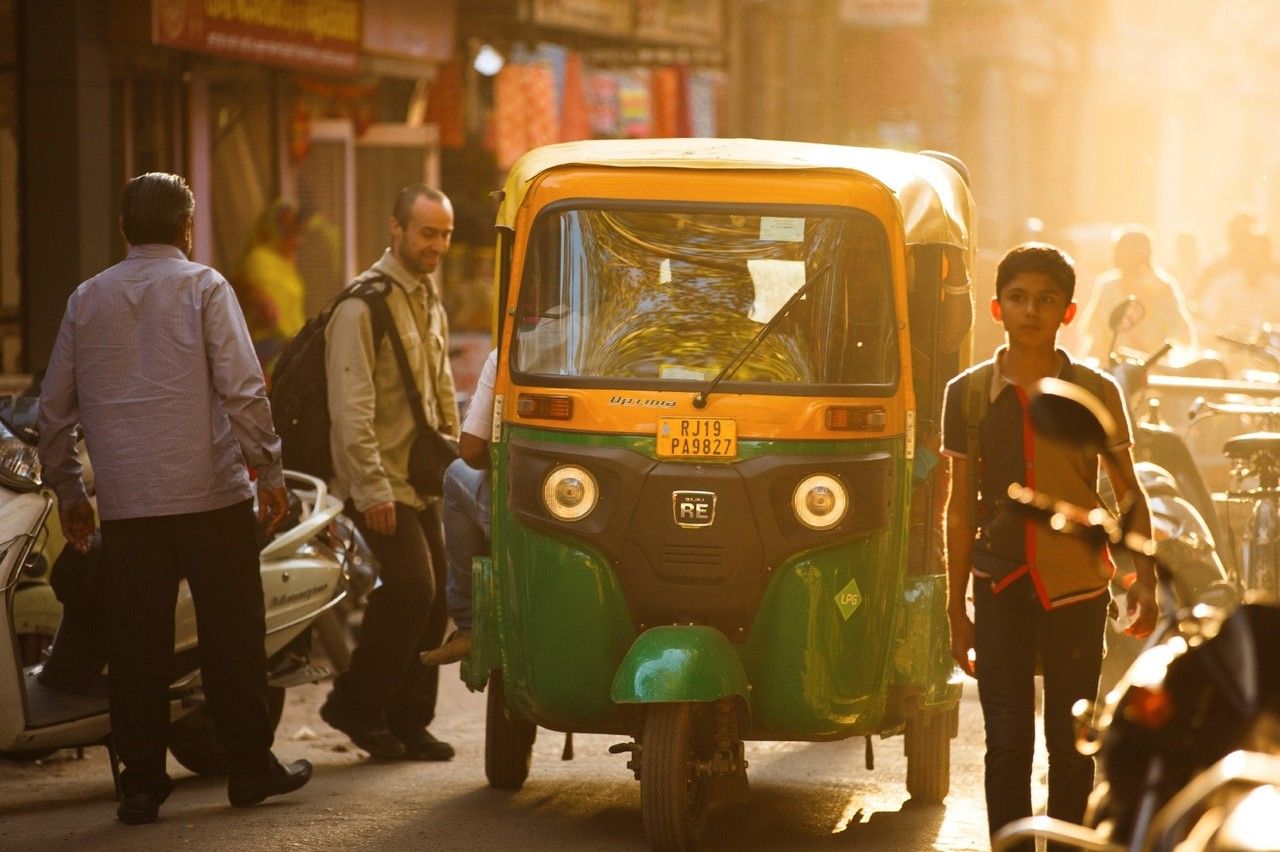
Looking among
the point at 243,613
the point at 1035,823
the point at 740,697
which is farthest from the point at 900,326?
the point at 1035,823

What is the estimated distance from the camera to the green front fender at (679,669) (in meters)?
6.39

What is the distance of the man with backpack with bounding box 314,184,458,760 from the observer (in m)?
8.34

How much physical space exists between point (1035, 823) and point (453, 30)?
639 inches

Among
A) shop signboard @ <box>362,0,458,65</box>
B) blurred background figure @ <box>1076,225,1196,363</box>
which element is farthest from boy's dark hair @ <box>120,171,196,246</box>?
shop signboard @ <box>362,0,458,65</box>

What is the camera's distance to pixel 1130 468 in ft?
18.7

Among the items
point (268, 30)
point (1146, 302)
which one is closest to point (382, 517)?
point (1146, 302)

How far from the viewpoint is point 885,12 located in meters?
26.7

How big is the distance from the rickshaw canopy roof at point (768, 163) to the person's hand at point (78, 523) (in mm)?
1509

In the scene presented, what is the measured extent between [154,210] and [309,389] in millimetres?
1490

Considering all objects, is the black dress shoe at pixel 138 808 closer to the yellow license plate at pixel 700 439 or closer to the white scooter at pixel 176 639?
the white scooter at pixel 176 639

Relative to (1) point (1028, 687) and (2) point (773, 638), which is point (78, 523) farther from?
(1) point (1028, 687)

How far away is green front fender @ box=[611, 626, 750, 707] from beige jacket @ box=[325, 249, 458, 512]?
197cm

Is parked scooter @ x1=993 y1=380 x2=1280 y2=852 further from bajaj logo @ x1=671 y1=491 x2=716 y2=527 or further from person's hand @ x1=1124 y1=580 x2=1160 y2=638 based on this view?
bajaj logo @ x1=671 y1=491 x2=716 y2=527

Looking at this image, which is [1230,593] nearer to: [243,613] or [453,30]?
[243,613]
